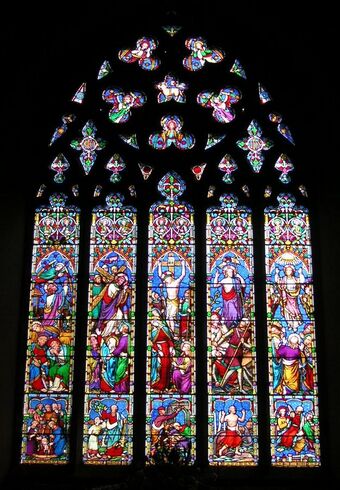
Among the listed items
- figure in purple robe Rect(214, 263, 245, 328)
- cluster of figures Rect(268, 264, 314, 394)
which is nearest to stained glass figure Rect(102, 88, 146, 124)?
figure in purple robe Rect(214, 263, 245, 328)

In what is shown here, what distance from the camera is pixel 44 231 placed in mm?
10844

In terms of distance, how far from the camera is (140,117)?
1138cm

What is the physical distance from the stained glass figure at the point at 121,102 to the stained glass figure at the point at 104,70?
186mm

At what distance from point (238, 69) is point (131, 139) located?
150 cm

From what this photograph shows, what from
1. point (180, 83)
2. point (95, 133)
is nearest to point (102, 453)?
point (95, 133)

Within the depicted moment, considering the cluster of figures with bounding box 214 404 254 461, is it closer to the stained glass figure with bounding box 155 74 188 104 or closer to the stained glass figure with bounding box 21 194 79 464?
the stained glass figure with bounding box 21 194 79 464

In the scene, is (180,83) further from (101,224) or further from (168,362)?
(168,362)

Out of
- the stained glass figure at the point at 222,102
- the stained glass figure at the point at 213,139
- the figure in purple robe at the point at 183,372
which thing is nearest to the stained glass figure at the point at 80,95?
the stained glass figure at the point at 222,102

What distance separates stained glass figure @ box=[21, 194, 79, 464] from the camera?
33.0 feet

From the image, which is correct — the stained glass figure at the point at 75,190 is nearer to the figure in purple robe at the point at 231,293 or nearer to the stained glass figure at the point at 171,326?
the stained glass figure at the point at 171,326

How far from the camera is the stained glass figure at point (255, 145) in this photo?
1116cm

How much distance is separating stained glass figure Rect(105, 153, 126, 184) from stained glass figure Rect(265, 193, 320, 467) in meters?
1.68

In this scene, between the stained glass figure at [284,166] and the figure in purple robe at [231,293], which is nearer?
the figure in purple robe at [231,293]

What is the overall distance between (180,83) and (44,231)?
7.76 ft
